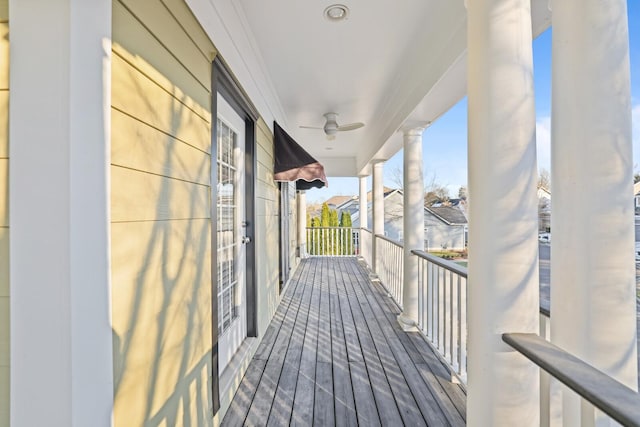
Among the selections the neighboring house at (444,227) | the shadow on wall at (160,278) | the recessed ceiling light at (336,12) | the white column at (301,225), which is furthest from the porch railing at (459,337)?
the neighboring house at (444,227)

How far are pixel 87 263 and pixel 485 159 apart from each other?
1.40 metres

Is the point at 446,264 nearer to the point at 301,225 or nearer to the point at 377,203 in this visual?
the point at 377,203

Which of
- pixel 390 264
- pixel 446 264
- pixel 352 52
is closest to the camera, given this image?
pixel 446 264

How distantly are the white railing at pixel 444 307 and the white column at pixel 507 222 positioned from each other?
3.62 ft

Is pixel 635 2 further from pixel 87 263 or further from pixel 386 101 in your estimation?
pixel 386 101

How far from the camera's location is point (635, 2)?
48.6 inches

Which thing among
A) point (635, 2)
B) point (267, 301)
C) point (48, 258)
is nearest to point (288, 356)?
point (267, 301)

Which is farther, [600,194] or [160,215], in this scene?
[160,215]

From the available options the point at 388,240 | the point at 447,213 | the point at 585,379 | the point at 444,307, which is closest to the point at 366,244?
the point at 388,240

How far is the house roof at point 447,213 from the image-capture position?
1400cm

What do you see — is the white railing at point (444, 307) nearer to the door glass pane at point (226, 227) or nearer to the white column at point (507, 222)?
the white column at point (507, 222)

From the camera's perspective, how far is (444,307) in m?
2.71

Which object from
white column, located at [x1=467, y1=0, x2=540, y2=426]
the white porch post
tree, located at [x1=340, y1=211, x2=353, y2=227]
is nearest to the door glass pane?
white column, located at [x1=467, y1=0, x2=540, y2=426]

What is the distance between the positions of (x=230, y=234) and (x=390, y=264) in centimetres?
321
